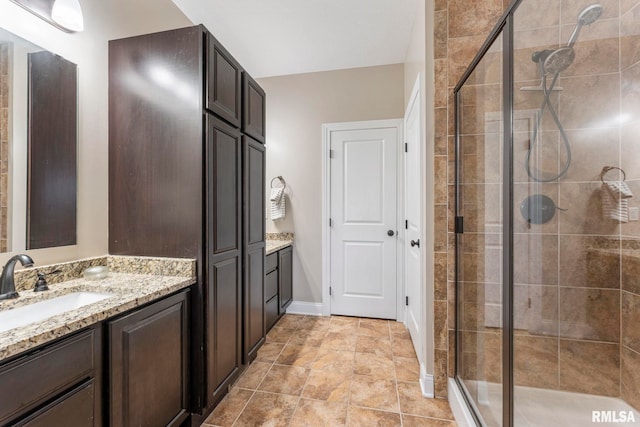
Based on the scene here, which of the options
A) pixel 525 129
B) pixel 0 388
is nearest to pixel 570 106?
pixel 525 129

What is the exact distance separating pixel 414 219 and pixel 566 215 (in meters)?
1.09

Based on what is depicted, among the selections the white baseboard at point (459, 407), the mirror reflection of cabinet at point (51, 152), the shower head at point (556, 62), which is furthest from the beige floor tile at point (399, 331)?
the mirror reflection of cabinet at point (51, 152)

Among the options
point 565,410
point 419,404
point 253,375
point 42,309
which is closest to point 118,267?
point 42,309

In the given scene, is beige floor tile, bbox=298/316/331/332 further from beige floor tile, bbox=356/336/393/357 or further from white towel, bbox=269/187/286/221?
white towel, bbox=269/187/286/221

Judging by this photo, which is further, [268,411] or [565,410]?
[268,411]

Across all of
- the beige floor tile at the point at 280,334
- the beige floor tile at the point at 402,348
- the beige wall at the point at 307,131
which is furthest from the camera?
the beige wall at the point at 307,131

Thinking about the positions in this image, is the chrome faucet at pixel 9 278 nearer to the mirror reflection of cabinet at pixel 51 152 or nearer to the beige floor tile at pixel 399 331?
the mirror reflection of cabinet at pixel 51 152

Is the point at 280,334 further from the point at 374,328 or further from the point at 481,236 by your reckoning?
the point at 481,236

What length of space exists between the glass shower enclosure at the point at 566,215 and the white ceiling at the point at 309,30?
1.30 m

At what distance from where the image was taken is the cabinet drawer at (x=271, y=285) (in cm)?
256

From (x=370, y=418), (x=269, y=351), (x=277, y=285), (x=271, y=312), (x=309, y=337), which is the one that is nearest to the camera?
(x=370, y=418)

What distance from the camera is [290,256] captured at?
10.2ft

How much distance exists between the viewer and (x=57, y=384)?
2.85 feet

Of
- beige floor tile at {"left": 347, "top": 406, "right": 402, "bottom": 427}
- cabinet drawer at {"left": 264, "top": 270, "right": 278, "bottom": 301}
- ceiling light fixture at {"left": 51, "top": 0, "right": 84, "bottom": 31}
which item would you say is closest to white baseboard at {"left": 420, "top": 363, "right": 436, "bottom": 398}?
beige floor tile at {"left": 347, "top": 406, "right": 402, "bottom": 427}
